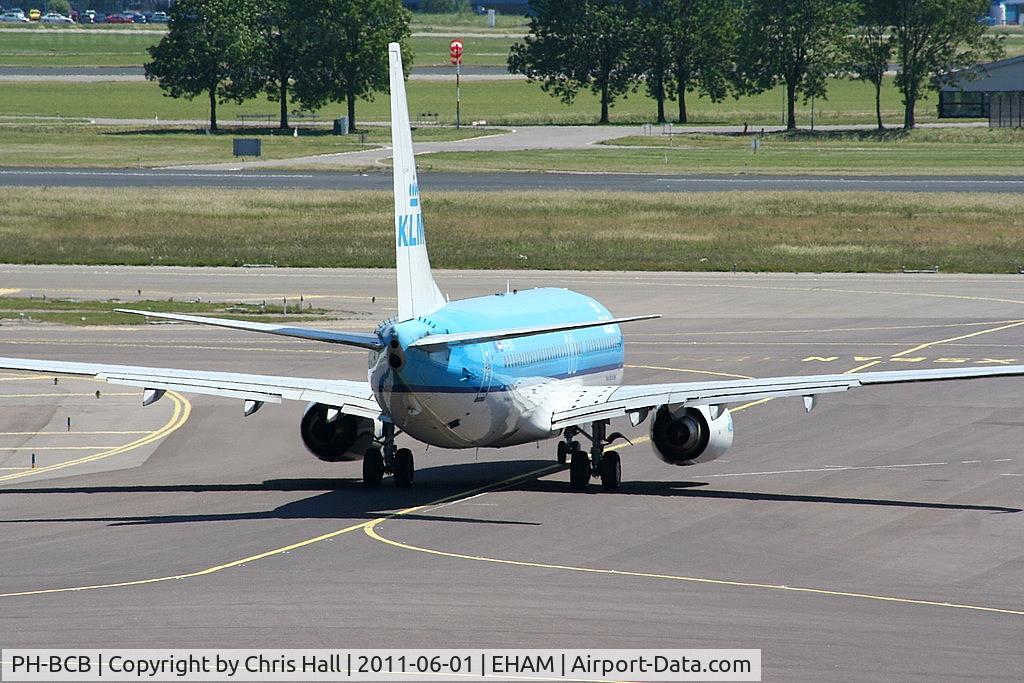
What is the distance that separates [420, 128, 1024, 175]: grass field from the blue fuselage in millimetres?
115524

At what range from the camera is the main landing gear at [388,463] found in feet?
132

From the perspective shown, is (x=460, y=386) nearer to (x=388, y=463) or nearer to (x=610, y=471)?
(x=388, y=463)

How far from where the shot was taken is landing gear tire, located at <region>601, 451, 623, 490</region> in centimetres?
4041

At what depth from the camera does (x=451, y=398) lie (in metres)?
36.4

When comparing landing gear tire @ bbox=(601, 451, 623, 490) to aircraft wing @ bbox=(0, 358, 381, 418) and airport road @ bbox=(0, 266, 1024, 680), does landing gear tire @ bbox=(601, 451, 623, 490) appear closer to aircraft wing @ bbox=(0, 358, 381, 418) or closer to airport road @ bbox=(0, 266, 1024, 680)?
airport road @ bbox=(0, 266, 1024, 680)

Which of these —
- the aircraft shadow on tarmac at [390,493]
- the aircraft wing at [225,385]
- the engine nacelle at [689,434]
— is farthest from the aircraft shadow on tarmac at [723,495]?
the aircraft wing at [225,385]

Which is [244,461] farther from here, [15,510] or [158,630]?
[158,630]

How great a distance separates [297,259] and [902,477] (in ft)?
192

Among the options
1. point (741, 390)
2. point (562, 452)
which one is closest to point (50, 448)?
point (562, 452)

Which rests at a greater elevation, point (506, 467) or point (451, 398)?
point (451, 398)

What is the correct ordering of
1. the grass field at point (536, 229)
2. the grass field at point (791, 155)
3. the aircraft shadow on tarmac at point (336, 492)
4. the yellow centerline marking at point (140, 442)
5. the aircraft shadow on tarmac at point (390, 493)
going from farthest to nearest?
the grass field at point (791, 155)
the grass field at point (536, 229)
the yellow centerline marking at point (140, 442)
the aircraft shadow on tarmac at point (390, 493)
the aircraft shadow on tarmac at point (336, 492)

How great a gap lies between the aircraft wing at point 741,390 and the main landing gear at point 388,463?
363 centimetres

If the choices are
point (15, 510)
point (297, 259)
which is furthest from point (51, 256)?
point (15, 510)
